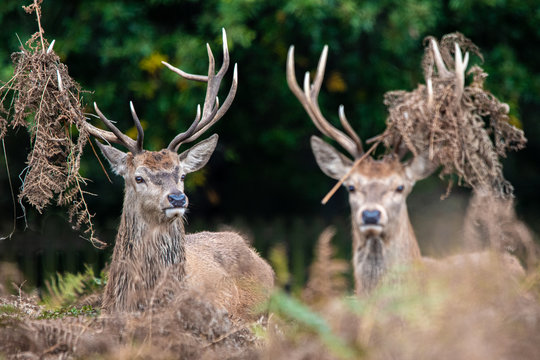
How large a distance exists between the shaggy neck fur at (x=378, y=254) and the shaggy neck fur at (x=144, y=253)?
53.4 inches

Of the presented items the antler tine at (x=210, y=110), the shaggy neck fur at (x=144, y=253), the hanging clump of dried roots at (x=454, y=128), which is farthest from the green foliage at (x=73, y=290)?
the hanging clump of dried roots at (x=454, y=128)

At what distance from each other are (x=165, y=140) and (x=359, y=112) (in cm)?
277

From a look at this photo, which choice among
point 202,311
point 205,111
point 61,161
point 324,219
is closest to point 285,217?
point 324,219

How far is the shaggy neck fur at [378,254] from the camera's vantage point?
19.9 feet

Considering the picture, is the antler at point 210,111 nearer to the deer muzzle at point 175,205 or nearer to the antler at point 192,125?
the antler at point 192,125

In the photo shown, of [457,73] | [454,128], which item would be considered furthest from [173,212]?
[457,73]

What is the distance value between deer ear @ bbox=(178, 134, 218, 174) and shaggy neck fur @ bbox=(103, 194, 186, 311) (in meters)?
0.69

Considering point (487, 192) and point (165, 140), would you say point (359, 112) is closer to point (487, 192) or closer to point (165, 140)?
point (165, 140)

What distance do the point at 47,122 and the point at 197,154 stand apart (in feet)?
4.89

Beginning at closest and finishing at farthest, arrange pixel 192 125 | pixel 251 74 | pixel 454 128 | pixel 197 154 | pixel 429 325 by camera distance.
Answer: pixel 429 325 → pixel 454 128 → pixel 192 125 → pixel 197 154 → pixel 251 74

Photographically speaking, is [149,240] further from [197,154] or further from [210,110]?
[210,110]

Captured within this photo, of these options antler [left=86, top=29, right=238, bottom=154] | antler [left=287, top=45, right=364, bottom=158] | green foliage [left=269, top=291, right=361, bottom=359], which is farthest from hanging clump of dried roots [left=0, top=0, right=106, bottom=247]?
green foliage [left=269, top=291, right=361, bottom=359]

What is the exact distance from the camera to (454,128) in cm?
629

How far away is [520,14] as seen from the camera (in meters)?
11.4
